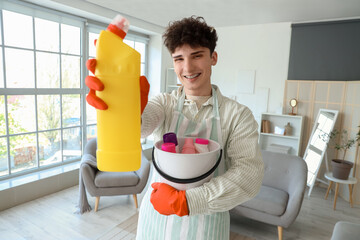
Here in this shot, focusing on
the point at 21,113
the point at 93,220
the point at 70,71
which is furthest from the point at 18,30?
the point at 93,220

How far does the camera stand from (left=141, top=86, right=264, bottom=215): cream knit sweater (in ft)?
2.30

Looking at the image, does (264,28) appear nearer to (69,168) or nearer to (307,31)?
(307,31)

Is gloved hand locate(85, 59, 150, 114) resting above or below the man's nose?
below

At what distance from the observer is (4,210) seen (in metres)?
2.77

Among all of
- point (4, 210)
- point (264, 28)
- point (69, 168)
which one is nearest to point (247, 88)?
point (264, 28)

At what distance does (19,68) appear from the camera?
306 centimetres

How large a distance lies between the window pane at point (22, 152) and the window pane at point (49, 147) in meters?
0.11

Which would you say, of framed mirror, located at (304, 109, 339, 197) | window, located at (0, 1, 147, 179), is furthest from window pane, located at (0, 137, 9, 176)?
framed mirror, located at (304, 109, 339, 197)

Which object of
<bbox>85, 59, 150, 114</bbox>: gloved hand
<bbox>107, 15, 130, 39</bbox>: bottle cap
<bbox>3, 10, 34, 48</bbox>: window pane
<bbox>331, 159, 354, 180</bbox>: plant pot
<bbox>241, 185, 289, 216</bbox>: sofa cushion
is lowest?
<bbox>241, 185, 289, 216</bbox>: sofa cushion

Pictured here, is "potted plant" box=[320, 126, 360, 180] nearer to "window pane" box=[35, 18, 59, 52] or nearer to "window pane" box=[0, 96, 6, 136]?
"window pane" box=[35, 18, 59, 52]

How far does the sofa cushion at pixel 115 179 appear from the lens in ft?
8.96

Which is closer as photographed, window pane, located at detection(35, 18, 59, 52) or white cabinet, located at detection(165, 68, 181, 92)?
window pane, located at detection(35, 18, 59, 52)

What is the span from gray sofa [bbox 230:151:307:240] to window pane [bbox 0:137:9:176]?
9.25 ft

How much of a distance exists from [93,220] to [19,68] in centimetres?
211
